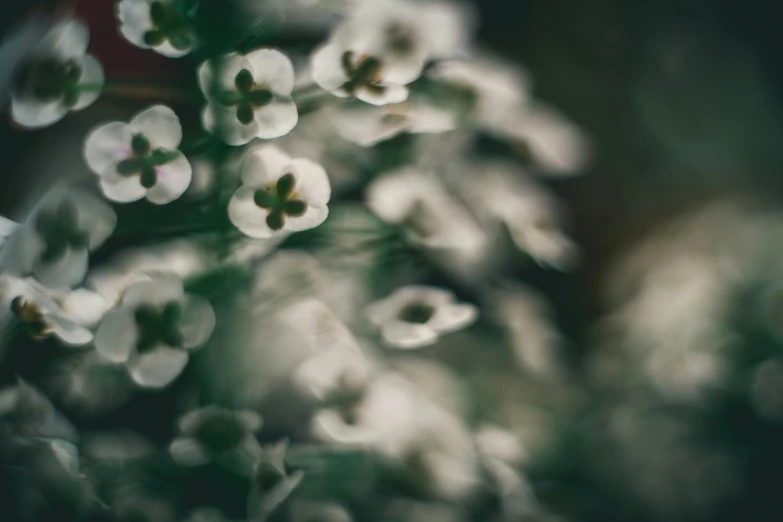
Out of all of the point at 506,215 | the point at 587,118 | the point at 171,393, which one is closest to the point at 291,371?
the point at 171,393

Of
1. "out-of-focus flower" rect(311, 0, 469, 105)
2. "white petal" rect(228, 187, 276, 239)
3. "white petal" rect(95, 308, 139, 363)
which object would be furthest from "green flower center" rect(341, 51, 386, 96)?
"white petal" rect(95, 308, 139, 363)

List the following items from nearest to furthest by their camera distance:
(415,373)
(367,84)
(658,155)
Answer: (367,84) → (415,373) → (658,155)

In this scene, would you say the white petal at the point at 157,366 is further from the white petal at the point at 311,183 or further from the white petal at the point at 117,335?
the white petal at the point at 311,183

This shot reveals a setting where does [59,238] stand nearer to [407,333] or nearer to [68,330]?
[68,330]

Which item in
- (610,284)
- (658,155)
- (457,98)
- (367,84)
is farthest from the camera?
(658,155)

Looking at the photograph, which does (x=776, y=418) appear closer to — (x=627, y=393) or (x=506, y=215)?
(x=627, y=393)

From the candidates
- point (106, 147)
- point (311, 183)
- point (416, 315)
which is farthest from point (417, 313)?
point (106, 147)

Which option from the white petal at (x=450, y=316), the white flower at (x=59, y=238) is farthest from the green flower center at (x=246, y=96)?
the white petal at (x=450, y=316)
